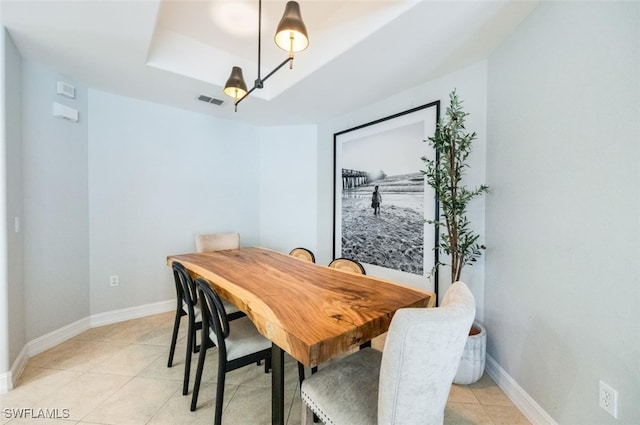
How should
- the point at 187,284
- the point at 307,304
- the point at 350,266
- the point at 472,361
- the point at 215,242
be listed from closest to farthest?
the point at 307,304 → the point at 187,284 → the point at 472,361 → the point at 350,266 → the point at 215,242

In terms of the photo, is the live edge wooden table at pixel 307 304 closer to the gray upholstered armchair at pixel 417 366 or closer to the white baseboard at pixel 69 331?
the gray upholstered armchair at pixel 417 366

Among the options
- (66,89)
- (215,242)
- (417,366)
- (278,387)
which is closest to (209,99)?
(66,89)

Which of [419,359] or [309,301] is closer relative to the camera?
[419,359]

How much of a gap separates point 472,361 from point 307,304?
4.48 ft

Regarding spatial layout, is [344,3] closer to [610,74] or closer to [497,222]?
[610,74]

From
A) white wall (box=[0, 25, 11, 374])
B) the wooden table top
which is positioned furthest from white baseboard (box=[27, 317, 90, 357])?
the wooden table top

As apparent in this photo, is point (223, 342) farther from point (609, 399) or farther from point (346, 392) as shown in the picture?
point (609, 399)

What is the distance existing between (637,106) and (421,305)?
4.07 feet

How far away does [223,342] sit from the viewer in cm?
141

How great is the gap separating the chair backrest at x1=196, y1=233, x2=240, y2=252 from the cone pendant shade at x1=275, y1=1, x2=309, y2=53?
2.10m

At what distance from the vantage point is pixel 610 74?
1197 mm

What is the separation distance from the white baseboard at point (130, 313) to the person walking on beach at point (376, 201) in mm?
2629

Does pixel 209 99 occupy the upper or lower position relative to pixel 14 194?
upper

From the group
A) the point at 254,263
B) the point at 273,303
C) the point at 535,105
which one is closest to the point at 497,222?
the point at 535,105
